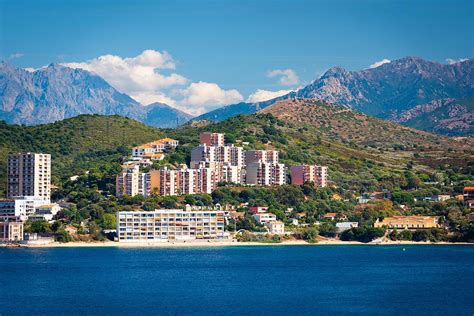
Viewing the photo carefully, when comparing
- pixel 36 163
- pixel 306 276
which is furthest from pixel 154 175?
pixel 306 276

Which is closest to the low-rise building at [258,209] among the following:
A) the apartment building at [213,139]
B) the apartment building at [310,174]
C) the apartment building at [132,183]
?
the apartment building at [132,183]

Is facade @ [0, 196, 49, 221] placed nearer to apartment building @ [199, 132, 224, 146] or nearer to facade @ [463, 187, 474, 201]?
apartment building @ [199, 132, 224, 146]

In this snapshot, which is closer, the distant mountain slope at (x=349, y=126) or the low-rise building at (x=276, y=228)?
the low-rise building at (x=276, y=228)

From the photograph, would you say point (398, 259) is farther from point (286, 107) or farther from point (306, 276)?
point (286, 107)

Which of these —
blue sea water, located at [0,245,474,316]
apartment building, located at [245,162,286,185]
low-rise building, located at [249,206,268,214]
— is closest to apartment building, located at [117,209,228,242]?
blue sea water, located at [0,245,474,316]

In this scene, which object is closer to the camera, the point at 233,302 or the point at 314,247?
the point at 233,302

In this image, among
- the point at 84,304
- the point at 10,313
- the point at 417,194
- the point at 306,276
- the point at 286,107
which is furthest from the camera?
the point at 286,107

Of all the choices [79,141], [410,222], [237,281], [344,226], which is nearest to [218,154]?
[344,226]

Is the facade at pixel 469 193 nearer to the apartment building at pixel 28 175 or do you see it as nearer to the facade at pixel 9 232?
the apartment building at pixel 28 175
